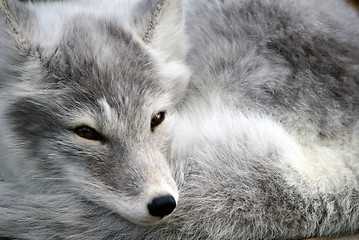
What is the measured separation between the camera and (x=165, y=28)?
230 centimetres

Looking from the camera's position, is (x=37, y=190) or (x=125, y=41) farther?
(x=125, y=41)

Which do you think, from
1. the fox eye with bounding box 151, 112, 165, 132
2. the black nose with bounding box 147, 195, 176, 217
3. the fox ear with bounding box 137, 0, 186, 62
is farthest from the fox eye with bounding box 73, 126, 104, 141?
the fox ear with bounding box 137, 0, 186, 62

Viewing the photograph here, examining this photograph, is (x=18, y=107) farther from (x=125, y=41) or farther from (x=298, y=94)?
(x=298, y=94)

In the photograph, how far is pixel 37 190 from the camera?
6.61 ft

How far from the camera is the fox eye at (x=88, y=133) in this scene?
75.5 inches

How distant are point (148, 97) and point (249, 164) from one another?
53 cm

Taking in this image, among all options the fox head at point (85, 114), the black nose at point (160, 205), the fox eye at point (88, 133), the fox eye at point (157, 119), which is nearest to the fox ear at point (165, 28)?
the fox head at point (85, 114)

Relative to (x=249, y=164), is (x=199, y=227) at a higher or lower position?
lower

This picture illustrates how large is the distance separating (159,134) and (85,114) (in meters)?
0.35

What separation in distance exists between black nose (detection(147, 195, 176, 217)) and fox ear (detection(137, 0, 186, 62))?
2.76 ft

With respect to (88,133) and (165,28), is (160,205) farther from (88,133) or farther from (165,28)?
(165,28)

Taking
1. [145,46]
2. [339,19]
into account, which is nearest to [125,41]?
[145,46]

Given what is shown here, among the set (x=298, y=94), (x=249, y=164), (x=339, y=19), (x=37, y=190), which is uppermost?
(x=339, y=19)

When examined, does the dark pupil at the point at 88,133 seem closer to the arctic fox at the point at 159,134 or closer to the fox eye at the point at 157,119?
the arctic fox at the point at 159,134
